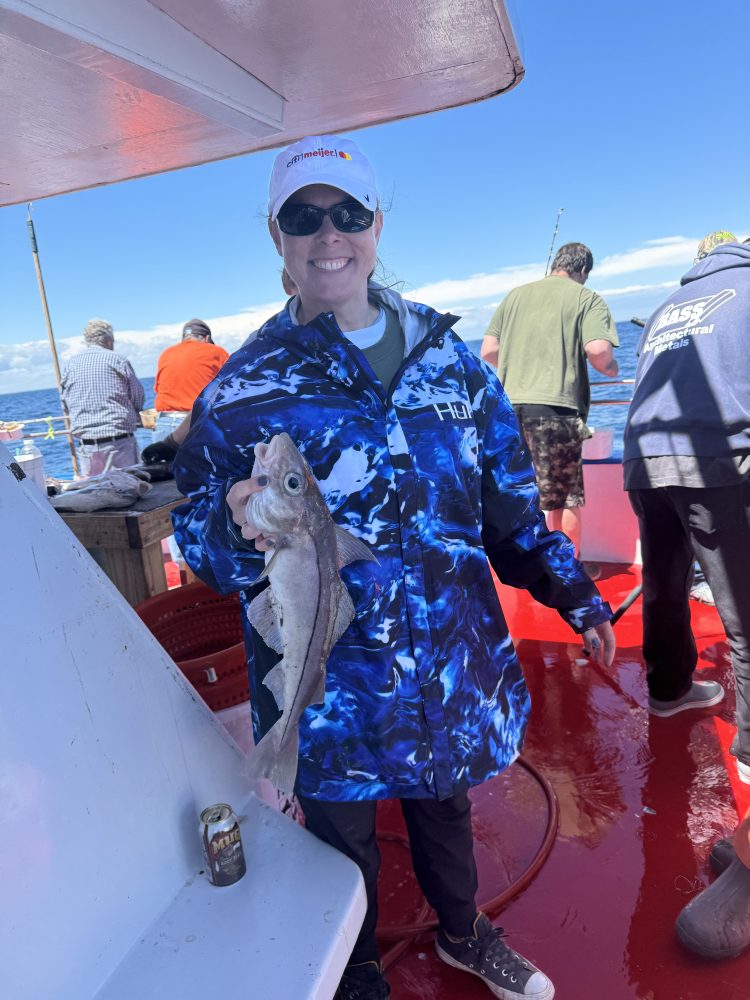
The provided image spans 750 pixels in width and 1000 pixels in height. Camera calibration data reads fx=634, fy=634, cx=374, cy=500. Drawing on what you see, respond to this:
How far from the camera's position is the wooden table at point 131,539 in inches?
110

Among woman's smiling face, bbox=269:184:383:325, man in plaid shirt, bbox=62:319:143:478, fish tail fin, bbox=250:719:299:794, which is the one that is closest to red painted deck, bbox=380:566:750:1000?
fish tail fin, bbox=250:719:299:794

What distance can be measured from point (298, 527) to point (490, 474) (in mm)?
688

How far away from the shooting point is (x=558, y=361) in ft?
14.0

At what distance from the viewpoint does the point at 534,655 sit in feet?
12.6

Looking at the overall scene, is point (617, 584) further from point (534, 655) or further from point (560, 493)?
point (534, 655)

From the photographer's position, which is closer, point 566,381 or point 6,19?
point 6,19

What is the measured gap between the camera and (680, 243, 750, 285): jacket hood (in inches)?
95.1

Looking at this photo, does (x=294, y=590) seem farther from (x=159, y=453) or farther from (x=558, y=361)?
(x=558, y=361)

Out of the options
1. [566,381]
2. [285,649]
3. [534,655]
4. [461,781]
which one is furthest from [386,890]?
[566,381]

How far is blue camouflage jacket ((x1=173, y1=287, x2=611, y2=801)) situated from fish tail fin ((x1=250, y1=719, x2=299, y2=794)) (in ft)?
0.43

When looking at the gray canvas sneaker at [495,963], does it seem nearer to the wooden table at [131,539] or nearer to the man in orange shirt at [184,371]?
the wooden table at [131,539]

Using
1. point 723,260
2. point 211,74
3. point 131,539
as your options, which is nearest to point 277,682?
point 211,74

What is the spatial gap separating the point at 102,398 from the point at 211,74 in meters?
5.38

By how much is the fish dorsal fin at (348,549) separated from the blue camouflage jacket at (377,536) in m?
0.10
